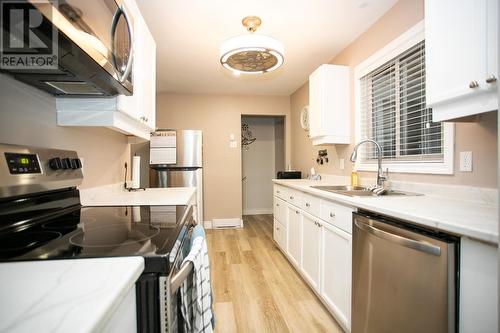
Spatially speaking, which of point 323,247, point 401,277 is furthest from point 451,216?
point 323,247

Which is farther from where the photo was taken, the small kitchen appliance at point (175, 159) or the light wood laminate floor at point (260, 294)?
the small kitchen appliance at point (175, 159)

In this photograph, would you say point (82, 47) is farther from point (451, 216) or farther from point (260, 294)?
point (260, 294)

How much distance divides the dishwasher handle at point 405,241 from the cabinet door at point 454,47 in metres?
0.69

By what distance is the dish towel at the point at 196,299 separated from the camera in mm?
749

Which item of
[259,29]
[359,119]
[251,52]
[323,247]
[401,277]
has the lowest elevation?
[323,247]

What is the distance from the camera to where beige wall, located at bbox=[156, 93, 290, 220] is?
423 centimetres

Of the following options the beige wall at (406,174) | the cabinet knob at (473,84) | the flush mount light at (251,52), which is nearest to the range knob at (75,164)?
the flush mount light at (251,52)

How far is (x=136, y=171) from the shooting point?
2.19 metres

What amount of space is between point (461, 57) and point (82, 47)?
1532mm

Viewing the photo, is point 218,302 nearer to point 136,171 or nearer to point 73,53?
point 136,171

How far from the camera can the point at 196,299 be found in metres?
0.79

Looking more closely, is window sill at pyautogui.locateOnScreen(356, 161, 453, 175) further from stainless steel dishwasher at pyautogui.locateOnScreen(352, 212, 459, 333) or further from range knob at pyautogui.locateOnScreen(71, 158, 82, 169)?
range knob at pyautogui.locateOnScreen(71, 158, 82, 169)

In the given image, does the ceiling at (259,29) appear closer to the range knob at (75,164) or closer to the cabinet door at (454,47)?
the cabinet door at (454,47)

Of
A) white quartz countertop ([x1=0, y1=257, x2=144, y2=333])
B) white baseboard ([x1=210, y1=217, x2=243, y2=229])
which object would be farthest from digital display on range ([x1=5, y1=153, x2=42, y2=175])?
white baseboard ([x1=210, y1=217, x2=243, y2=229])
